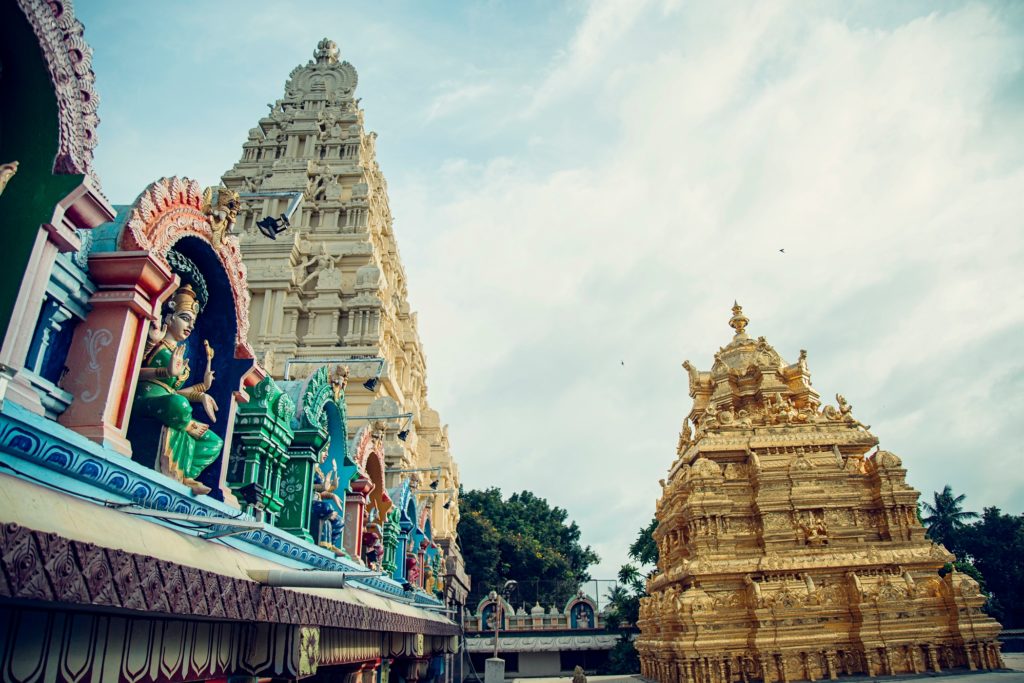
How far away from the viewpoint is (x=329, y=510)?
39.2 ft

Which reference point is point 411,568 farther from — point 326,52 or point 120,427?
point 326,52

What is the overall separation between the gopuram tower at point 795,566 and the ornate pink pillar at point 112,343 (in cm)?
1945

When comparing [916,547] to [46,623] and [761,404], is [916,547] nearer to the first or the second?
[761,404]

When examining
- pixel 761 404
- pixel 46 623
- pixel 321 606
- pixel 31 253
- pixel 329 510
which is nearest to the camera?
pixel 46 623

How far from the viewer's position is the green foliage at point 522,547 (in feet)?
169

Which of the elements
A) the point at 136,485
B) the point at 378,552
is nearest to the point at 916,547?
the point at 378,552

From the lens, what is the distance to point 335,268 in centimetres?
2609

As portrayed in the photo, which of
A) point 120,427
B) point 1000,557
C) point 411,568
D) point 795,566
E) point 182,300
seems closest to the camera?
point 120,427

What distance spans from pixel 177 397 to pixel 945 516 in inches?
2722

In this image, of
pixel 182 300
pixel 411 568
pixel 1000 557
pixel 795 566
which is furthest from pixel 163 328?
pixel 1000 557

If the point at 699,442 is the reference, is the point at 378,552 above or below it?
below

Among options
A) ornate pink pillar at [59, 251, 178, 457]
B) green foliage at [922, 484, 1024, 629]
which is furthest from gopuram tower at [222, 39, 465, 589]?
green foliage at [922, 484, 1024, 629]

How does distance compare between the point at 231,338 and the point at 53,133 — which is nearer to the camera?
the point at 53,133

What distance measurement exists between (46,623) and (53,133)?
3.51 metres
